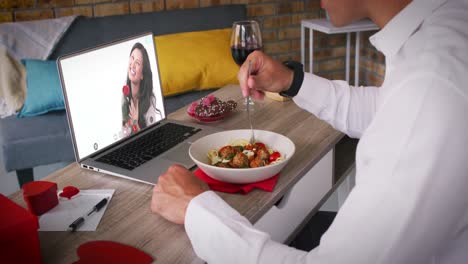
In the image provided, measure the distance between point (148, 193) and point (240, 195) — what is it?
8.4 inches

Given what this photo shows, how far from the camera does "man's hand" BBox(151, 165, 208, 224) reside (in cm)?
97

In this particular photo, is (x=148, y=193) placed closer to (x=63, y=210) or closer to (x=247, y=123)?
(x=63, y=210)

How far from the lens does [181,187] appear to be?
993 mm

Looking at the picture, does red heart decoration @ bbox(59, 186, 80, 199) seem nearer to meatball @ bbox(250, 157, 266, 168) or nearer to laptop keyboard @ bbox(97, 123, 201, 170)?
laptop keyboard @ bbox(97, 123, 201, 170)

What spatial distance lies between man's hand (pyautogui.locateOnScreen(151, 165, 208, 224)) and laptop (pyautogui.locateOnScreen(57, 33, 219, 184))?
133mm

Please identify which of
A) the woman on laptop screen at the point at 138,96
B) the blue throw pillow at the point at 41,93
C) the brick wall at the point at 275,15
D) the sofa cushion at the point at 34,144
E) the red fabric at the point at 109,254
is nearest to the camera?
the red fabric at the point at 109,254

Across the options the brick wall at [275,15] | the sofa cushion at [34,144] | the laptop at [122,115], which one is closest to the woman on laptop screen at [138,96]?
the laptop at [122,115]

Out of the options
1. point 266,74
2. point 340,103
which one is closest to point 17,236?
point 266,74

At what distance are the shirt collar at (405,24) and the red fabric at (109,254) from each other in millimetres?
583

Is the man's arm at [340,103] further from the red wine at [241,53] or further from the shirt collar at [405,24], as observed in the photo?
the shirt collar at [405,24]

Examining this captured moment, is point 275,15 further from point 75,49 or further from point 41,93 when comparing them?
point 41,93

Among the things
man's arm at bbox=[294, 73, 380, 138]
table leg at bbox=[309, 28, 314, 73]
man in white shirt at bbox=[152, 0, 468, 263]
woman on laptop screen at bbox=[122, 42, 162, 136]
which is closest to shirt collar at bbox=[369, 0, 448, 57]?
man in white shirt at bbox=[152, 0, 468, 263]

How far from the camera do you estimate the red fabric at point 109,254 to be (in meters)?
0.87

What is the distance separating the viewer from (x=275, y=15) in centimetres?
398
